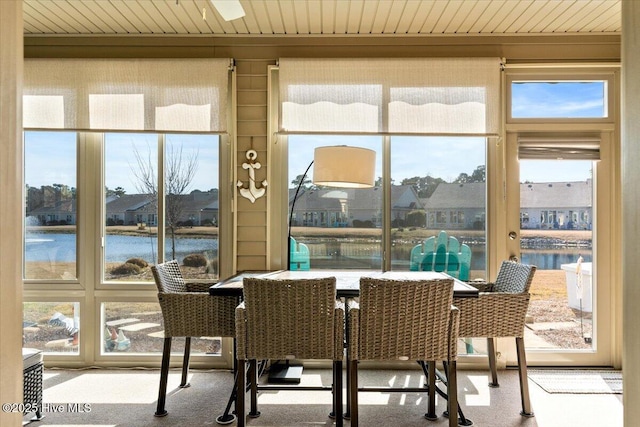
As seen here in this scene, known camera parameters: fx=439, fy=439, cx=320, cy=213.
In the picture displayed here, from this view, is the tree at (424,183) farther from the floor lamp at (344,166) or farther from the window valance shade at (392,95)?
the floor lamp at (344,166)

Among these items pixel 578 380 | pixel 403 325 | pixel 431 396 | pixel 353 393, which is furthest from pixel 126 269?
pixel 578 380

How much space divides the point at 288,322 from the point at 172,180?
192 centimetres

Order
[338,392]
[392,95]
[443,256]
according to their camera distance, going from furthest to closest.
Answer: [443,256] → [392,95] → [338,392]

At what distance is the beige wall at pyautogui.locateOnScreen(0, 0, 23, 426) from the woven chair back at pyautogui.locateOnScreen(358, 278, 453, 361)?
189cm

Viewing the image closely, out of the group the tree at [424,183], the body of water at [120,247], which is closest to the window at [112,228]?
the body of water at [120,247]

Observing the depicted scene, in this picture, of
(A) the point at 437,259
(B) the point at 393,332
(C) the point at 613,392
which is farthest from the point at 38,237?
(C) the point at 613,392

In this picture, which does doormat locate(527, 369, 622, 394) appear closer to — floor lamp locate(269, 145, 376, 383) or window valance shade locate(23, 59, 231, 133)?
floor lamp locate(269, 145, 376, 383)

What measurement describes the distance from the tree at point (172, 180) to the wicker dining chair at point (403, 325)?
6.47 ft

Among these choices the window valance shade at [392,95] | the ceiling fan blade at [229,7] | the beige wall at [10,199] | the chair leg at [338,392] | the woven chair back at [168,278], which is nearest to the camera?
the beige wall at [10,199]

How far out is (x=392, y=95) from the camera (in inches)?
141

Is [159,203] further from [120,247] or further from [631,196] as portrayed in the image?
[631,196]

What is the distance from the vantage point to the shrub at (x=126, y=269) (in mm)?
3711

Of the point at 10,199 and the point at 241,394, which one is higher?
the point at 10,199

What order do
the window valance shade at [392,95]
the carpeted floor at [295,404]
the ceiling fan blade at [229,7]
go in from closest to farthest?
the ceiling fan blade at [229,7]
the carpeted floor at [295,404]
the window valance shade at [392,95]
